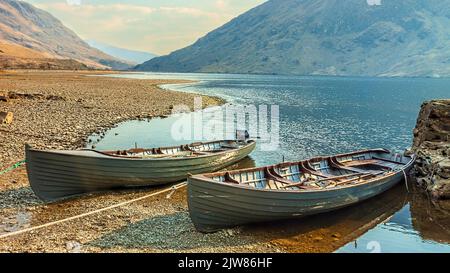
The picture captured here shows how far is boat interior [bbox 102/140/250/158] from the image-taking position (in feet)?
76.9

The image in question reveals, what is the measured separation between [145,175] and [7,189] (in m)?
7.39

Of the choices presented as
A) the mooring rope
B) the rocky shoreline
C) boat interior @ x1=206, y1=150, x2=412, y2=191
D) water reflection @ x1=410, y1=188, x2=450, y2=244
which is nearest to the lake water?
water reflection @ x1=410, y1=188, x2=450, y2=244

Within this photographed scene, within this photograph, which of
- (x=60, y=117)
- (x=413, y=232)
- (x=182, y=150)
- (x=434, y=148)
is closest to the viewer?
(x=413, y=232)

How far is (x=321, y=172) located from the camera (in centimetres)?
2366

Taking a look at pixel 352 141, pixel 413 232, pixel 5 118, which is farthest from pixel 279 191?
pixel 352 141

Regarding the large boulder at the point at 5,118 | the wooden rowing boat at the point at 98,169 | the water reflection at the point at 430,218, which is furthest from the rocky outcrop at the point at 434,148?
the large boulder at the point at 5,118

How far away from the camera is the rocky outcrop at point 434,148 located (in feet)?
73.3

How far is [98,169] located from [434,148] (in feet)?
72.6

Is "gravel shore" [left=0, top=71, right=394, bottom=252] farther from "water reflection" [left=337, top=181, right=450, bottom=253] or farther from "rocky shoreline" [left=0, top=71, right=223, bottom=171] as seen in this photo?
"rocky shoreline" [left=0, top=71, right=223, bottom=171]

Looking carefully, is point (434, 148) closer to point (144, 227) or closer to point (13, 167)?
point (144, 227)

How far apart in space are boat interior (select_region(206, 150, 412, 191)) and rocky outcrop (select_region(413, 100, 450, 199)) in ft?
4.65

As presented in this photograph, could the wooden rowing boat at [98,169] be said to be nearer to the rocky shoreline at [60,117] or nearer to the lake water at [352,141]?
the rocky shoreline at [60,117]

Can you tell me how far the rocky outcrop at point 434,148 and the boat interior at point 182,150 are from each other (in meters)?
13.4
